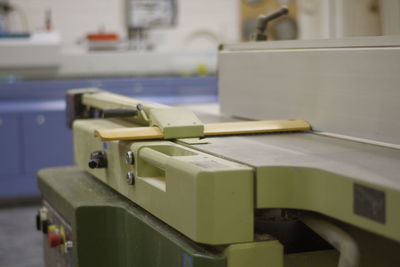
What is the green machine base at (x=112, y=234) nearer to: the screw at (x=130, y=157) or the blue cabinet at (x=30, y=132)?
the screw at (x=130, y=157)

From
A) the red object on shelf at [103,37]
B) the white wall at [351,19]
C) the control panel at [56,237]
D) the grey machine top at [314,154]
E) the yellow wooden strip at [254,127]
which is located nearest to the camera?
the grey machine top at [314,154]

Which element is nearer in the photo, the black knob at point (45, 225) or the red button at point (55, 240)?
the red button at point (55, 240)

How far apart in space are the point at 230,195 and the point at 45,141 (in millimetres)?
2965

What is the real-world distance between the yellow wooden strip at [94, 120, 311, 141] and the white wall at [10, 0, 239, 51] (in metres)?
3.12

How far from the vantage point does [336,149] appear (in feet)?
4.08

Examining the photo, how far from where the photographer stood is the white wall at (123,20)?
4992 mm

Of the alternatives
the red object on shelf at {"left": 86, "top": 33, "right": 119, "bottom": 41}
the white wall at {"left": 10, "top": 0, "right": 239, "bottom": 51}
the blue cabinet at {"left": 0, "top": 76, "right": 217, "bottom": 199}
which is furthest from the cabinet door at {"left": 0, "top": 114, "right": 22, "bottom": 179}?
the white wall at {"left": 10, "top": 0, "right": 239, "bottom": 51}

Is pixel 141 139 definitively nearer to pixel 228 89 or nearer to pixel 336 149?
pixel 336 149

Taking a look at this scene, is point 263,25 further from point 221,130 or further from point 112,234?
point 112,234

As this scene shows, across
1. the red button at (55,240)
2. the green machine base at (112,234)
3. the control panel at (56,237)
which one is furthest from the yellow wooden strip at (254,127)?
the red button at (55,240)

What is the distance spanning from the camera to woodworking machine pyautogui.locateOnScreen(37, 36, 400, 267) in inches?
40.4

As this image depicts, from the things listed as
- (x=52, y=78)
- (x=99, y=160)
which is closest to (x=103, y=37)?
(x=52, y=78)

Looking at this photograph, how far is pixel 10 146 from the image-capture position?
3834 millimetres

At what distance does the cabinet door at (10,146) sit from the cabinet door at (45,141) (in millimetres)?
40
